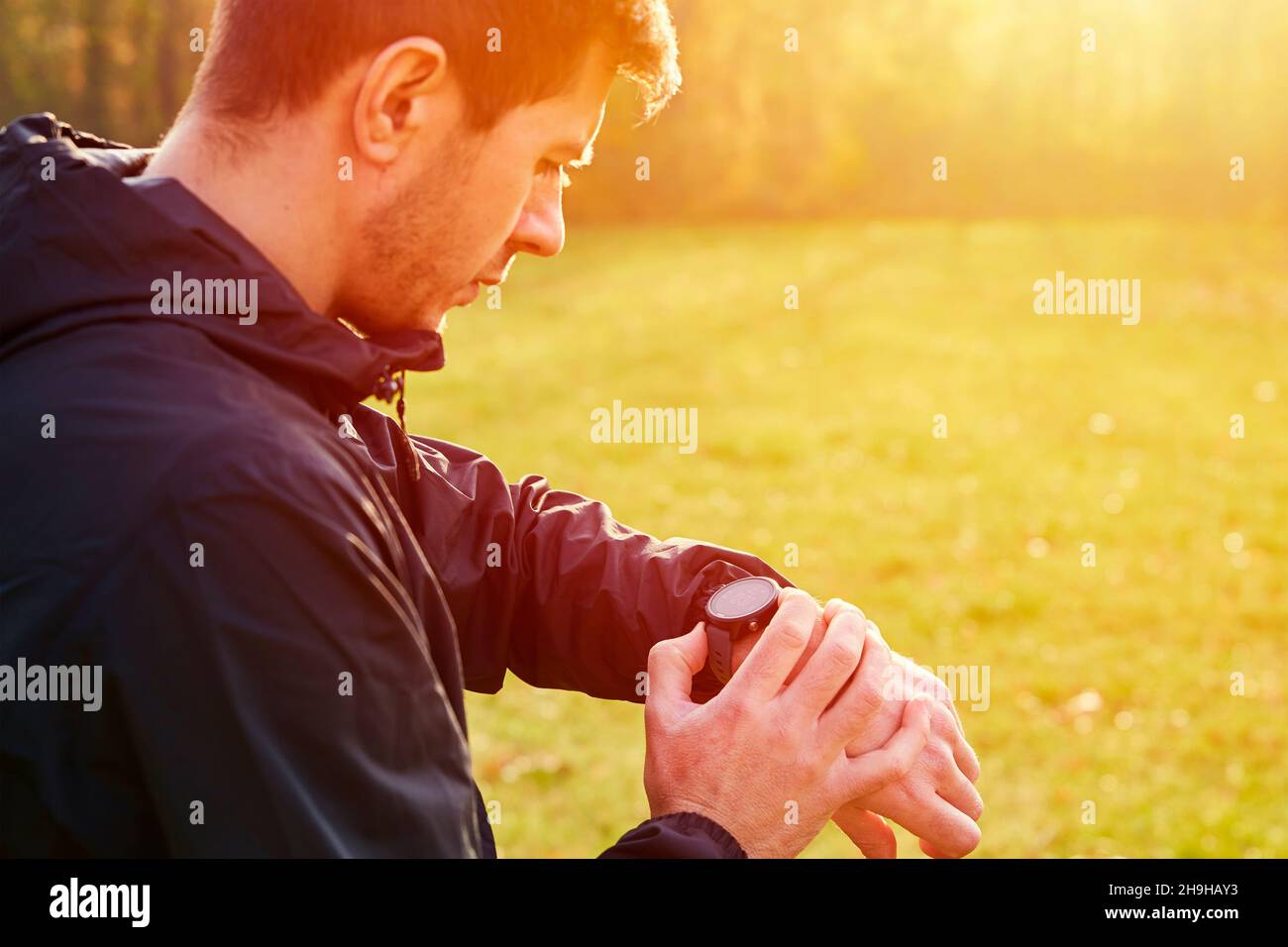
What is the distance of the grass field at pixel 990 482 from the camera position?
554cm

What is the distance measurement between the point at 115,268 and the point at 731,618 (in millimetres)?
1070

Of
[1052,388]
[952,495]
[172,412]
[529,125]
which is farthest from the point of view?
[1052,388]

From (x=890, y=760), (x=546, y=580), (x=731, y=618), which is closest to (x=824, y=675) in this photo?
(x=890, y=760)

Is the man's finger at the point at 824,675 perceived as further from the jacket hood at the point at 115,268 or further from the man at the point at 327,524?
the jacket hood at the point at 115,268

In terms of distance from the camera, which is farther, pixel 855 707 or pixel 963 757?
pixel 963 757

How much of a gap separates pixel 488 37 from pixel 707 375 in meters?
10.9

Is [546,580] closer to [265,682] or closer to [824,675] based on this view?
[824,675]

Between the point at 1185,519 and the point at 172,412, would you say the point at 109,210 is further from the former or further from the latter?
the point at 1185,519

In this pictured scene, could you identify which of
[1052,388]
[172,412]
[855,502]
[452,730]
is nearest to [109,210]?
[172,412]

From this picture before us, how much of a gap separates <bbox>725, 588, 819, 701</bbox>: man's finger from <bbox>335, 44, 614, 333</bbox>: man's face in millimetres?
723

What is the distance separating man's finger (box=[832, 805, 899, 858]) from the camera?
2.15 m

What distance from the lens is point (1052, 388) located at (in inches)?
470

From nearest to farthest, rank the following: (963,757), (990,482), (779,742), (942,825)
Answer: (779,742) → (942,825) → (963,757) → (990,482)

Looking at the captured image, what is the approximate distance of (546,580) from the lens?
7.83 ft
